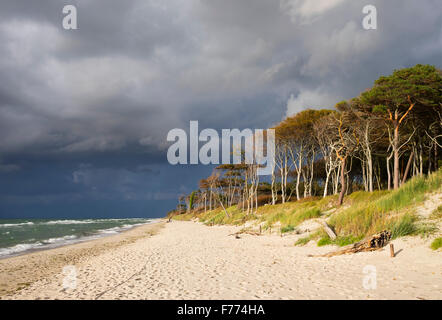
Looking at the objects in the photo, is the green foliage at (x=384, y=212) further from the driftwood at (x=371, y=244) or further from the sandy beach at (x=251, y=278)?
the sandy beach at (x=251, y=278)

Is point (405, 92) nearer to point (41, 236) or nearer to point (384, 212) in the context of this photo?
point (384, 212)

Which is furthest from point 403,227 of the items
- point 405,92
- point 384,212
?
point 405,92

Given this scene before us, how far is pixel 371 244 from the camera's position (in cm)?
1013

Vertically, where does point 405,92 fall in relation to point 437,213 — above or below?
above

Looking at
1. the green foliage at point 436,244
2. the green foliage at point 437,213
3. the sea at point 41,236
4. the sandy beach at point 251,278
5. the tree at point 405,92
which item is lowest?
the sea at point 41,236

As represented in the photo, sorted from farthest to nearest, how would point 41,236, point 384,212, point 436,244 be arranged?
point 41,236 < point 384,212 < point 436,244

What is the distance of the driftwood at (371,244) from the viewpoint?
33.3ft

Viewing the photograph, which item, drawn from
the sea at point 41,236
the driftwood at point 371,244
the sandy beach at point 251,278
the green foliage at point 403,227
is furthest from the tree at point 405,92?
the sea at point 41,236

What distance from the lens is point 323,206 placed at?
2117 centimetres

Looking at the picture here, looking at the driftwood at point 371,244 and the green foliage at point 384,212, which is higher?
the green foliage at point 384,212
